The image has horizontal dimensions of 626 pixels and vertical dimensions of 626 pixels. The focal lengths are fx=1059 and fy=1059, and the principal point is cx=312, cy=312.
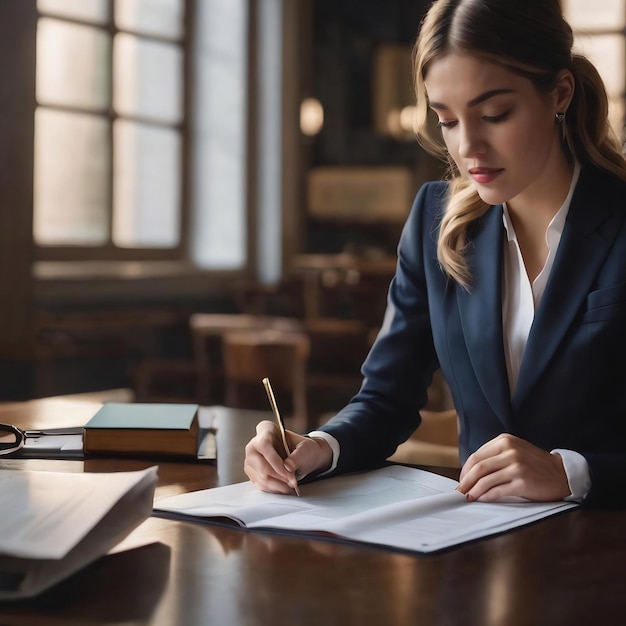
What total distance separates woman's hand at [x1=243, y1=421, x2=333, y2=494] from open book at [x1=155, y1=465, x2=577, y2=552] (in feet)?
0.07

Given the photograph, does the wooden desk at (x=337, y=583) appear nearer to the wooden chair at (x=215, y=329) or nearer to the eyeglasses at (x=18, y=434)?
the eyeglasses at (x=18, y=434)

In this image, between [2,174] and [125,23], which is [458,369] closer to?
[2,174]

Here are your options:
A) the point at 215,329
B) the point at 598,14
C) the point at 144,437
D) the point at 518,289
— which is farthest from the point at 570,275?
the point at 598,14

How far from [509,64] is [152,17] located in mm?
6329

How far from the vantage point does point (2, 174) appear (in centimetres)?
555

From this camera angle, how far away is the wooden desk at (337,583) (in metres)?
0.96

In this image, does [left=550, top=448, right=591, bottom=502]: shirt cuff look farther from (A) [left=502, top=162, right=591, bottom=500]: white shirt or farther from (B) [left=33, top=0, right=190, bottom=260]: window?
(B) [left=33, top=0, right=190, bottom=260]: window

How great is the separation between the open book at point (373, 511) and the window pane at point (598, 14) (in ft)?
28.4

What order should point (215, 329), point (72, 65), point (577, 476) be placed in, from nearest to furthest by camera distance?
point (577, 476), point (215, 329), point (72, 65)

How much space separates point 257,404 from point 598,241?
4469 mm

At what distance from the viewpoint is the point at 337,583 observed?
106 centimetres

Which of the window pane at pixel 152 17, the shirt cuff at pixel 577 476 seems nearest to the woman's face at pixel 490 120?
the shirt cuff at pixel 577 476

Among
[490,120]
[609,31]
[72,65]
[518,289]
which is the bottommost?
[518,289]

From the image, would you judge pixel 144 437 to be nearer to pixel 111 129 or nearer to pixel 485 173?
pixel 485 173
